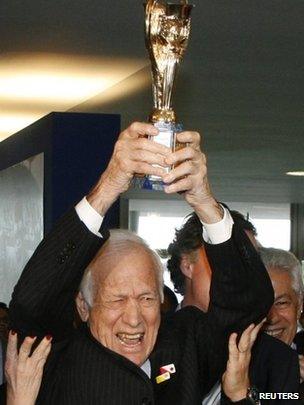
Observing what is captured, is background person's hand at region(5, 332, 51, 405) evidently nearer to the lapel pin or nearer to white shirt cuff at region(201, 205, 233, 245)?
the lapel pin

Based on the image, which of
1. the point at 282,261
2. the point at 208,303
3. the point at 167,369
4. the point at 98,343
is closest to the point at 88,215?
the point at 98,343

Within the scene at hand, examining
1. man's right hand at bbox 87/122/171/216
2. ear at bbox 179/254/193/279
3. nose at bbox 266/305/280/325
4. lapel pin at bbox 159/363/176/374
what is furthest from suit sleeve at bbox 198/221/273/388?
nose at bbox 266/305/280/325

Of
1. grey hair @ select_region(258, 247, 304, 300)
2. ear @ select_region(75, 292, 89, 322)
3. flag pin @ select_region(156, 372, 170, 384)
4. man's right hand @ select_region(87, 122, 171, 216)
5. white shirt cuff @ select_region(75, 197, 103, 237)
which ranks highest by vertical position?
man's right hand @ select_region(87, 122, 171, 216)

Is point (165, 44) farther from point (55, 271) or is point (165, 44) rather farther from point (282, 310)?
point (282, 310)

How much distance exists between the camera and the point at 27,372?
2605mm

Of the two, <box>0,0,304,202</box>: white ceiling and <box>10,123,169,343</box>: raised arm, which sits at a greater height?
<box>0,0,304,202</box>: white ceiling

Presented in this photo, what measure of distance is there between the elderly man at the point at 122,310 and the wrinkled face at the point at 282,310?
94cm

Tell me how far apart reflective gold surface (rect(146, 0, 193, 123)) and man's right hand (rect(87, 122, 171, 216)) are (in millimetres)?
205

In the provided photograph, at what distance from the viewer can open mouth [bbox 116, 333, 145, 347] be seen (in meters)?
2.61

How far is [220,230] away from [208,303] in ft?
1.94

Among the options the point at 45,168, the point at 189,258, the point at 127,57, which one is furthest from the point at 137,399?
the point at 127,57

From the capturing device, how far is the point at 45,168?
23.8 feet

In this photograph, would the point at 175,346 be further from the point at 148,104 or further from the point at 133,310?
the point at 148,104

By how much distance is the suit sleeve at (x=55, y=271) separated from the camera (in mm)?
2488
